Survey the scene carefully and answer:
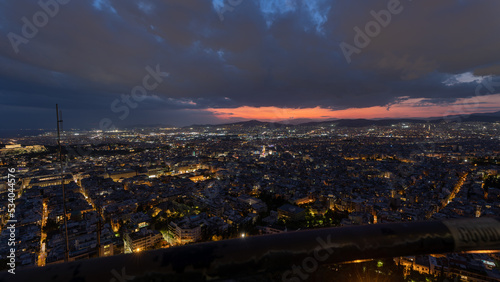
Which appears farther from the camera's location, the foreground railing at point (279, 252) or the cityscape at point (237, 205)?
the cityscape at point (237, 205)

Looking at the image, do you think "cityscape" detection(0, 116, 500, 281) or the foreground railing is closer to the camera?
the foreground railing

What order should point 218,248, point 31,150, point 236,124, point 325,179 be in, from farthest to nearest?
point 236,124 → point 31,150 → point 325,179 → point 218,248

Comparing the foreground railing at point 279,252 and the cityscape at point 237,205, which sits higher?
the foreground railing at point 279,252

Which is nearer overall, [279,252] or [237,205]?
[279,252]

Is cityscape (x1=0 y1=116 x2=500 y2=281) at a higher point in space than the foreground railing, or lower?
lower

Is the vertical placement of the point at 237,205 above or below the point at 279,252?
below

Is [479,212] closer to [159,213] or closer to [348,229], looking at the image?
[348,229]

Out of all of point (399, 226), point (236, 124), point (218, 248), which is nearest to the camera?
point (218, 248)

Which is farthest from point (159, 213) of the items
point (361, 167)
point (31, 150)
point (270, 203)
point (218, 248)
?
point (31, 150)
